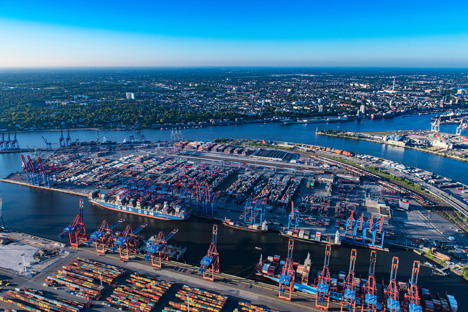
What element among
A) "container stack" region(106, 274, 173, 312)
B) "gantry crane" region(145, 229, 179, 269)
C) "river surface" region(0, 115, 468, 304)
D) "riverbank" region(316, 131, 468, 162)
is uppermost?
"riverbank" region(316, 131, 468, 162)

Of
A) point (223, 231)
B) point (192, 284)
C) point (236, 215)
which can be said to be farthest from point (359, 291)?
point (236, 215)

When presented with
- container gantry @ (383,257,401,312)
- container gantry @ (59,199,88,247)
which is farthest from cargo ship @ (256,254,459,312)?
container gantry @ (59,199,88,247)

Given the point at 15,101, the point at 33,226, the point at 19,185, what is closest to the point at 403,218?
the point at 33,226

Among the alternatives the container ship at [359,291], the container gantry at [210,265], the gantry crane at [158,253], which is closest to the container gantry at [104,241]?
the gantry crane at [158,253]

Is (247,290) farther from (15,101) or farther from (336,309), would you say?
(15,101)

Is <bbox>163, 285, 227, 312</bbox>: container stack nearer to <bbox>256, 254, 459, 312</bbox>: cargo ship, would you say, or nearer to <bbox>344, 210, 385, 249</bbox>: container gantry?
<bbox>256, 254, 459, 312</bbox>: cargo ship

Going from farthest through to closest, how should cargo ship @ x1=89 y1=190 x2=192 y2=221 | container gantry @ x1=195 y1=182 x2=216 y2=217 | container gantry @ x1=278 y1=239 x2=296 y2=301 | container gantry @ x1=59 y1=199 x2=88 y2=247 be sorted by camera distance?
container gantry @ x1=195 y1=182 x2=216 y2=217, cargo ship @ x1=89 y1=190 x2=192 y2=221, container gantry @ x1=59 y1=199 x2=88 y2=247, container gantry @ x1=278 y1=239 x2=296 y2=301

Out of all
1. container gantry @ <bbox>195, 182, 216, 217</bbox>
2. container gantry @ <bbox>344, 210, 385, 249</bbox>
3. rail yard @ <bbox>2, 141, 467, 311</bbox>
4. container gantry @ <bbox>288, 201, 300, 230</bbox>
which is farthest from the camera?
container gantry @ <bbox>195, 182, 216, 217</bbox>
